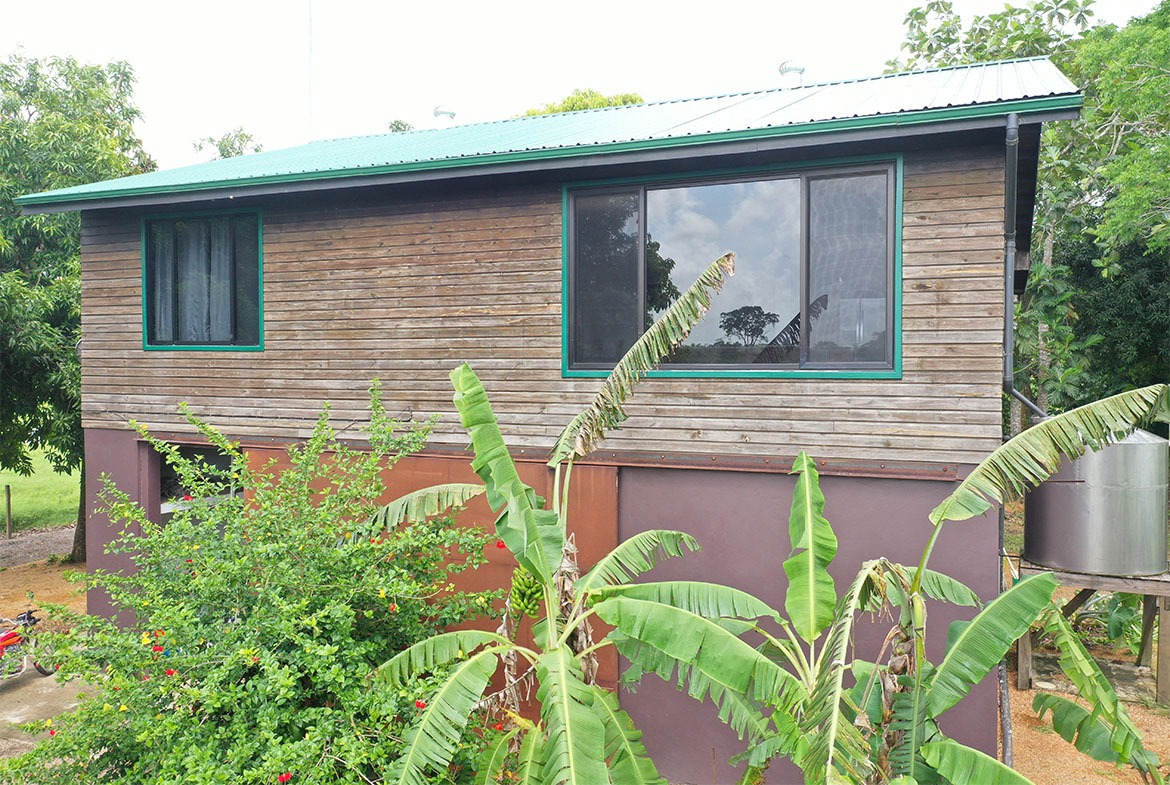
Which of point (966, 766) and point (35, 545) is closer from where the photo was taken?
point (966, 766)

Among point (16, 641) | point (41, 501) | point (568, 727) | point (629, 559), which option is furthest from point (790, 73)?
point (41, 501)

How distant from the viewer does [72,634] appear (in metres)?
5.11

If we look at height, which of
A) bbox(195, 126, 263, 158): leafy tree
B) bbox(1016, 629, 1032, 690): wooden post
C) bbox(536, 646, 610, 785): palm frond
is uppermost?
bbox(195, 126, 263, 158): leafy tree

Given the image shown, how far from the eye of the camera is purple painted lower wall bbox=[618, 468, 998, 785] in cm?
618

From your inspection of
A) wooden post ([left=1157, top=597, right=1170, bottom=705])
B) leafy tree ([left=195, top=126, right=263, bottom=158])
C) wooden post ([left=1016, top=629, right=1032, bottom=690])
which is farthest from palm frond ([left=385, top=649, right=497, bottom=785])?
leafy tree ([left=195, top=126, right=263, bottom=158])

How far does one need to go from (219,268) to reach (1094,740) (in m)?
9.14

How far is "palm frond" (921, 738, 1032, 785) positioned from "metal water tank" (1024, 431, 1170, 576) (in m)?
4.24

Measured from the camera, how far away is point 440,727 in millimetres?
4371

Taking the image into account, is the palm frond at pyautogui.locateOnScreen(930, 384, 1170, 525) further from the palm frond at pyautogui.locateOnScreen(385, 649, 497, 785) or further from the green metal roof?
the palm frond at pyautogui.locateOnScreen(385, 649, 497, 785)

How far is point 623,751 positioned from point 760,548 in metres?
2.44

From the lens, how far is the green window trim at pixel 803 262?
6316 mm

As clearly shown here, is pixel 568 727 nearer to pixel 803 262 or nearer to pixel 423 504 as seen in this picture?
pixel 423 504

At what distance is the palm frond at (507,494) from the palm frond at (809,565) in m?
1.41

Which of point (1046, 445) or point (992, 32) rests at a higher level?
point (992, 32)
